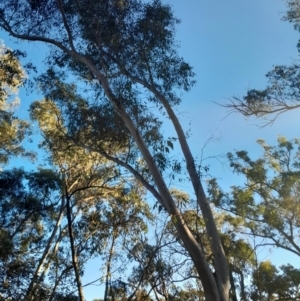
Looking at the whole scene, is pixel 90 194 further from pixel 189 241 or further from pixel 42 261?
pixel 189 241

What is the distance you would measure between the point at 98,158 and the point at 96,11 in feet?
12.4

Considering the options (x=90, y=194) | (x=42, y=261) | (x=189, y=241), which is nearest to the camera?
(x=189, y=241)

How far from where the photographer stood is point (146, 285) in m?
6.07

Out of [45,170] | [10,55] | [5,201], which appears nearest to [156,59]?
[10,55]

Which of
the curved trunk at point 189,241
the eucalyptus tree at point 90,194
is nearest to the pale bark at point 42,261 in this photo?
the eucalyptus tree at point 90,194

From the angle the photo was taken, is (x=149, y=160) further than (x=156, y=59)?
No

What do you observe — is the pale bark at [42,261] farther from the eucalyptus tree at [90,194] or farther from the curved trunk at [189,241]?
the curved trunk at [189,241]

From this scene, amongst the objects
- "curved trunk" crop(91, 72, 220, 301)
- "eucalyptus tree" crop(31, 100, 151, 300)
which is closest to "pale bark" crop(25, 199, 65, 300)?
"eucalyptus tree" crop(31, 100, 151, 300)

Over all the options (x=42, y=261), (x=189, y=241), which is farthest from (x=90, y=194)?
(x=189, y=241)

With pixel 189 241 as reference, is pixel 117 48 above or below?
above

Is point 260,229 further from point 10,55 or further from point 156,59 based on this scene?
point 10,55

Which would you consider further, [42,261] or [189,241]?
[42,261]

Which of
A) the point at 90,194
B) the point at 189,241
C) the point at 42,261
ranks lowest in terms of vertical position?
the point at 189,241

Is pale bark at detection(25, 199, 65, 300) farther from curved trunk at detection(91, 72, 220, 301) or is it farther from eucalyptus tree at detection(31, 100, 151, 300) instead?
curved trunk at detection(91, 72, 220, 301)
